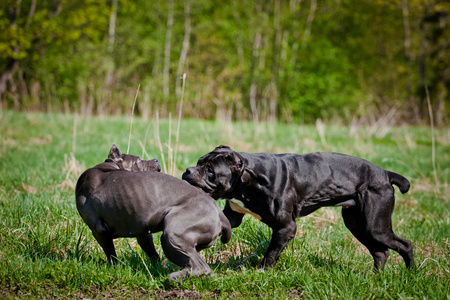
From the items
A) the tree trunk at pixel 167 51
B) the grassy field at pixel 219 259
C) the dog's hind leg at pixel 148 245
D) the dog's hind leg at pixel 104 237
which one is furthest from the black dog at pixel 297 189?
the tree trunk at pixel 167 51

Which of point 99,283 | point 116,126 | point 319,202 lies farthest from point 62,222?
point 116,126

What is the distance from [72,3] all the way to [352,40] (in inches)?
858

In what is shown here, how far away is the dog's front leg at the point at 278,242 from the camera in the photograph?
350 cm

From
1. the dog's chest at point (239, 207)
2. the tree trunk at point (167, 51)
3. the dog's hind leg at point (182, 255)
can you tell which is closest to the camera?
the dog's hind leg at point (182, 255)

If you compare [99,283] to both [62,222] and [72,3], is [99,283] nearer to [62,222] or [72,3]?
[62,222]

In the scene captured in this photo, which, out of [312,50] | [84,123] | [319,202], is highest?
[312,50]

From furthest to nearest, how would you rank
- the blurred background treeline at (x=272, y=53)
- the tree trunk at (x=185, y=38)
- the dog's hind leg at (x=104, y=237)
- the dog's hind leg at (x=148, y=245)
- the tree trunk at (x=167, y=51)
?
the tree trunk at (x=185, y=38)
the tree trunk at (x=167, y=51)
the blurred background treeline at (x=272, y=53)
the dog's hind leg at (x=148, y=245)
the dog's hind leg at (x=104, y=237)

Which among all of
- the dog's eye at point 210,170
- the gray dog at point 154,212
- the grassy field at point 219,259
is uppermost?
the dog's eye at point 210,170

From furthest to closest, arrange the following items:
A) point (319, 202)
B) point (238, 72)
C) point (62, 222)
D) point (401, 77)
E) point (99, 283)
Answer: point (401, 77) → point (238, 72) → point (62, 222) → point (319, 202) → point (99, 283)

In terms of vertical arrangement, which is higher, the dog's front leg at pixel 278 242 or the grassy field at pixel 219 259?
the dog's front leg at pixel 278 242

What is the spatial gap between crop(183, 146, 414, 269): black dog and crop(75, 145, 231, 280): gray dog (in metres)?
0.40

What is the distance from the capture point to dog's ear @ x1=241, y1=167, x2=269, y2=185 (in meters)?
3.55

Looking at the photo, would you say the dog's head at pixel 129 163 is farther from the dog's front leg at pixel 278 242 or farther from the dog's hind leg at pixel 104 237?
the dog's front leg at pixel 278 242

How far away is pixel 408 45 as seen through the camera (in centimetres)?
3284
